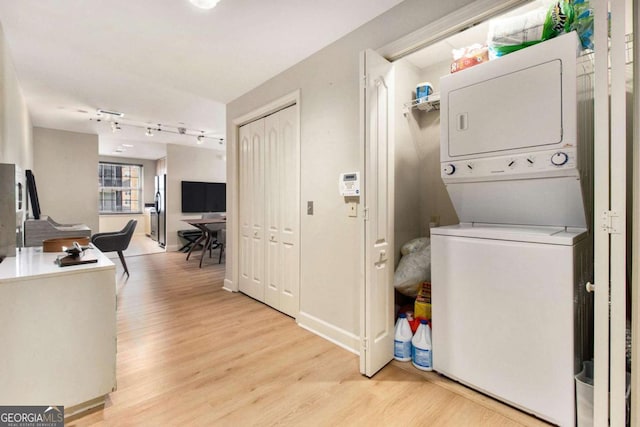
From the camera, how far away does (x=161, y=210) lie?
24.5 feet

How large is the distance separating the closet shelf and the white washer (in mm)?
1041

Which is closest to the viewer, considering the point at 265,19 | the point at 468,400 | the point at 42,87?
the point at 468,400

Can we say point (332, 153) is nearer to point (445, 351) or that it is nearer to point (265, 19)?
point (265, 19)

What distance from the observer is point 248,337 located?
8.26 ft

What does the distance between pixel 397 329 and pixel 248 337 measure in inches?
49.7

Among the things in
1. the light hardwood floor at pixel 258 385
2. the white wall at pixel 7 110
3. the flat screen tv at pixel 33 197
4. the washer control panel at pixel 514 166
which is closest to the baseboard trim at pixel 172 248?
the flat screen tv at pixel 33 197

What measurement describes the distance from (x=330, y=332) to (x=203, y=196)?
6.12m

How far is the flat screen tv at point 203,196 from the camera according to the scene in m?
7.26

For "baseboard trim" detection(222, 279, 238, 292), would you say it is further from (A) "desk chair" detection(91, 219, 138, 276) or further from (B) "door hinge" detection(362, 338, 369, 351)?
(B) "door hinge" detection(362, 338, 369, 351)

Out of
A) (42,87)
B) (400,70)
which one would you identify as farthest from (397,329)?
(42,87)

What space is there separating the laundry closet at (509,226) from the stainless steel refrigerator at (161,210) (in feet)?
21.5

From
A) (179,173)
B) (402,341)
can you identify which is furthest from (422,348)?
(179,173)

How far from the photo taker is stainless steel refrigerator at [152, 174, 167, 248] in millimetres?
7112

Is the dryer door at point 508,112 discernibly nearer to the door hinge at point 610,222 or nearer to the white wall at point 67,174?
the door hinge at point 610,222
